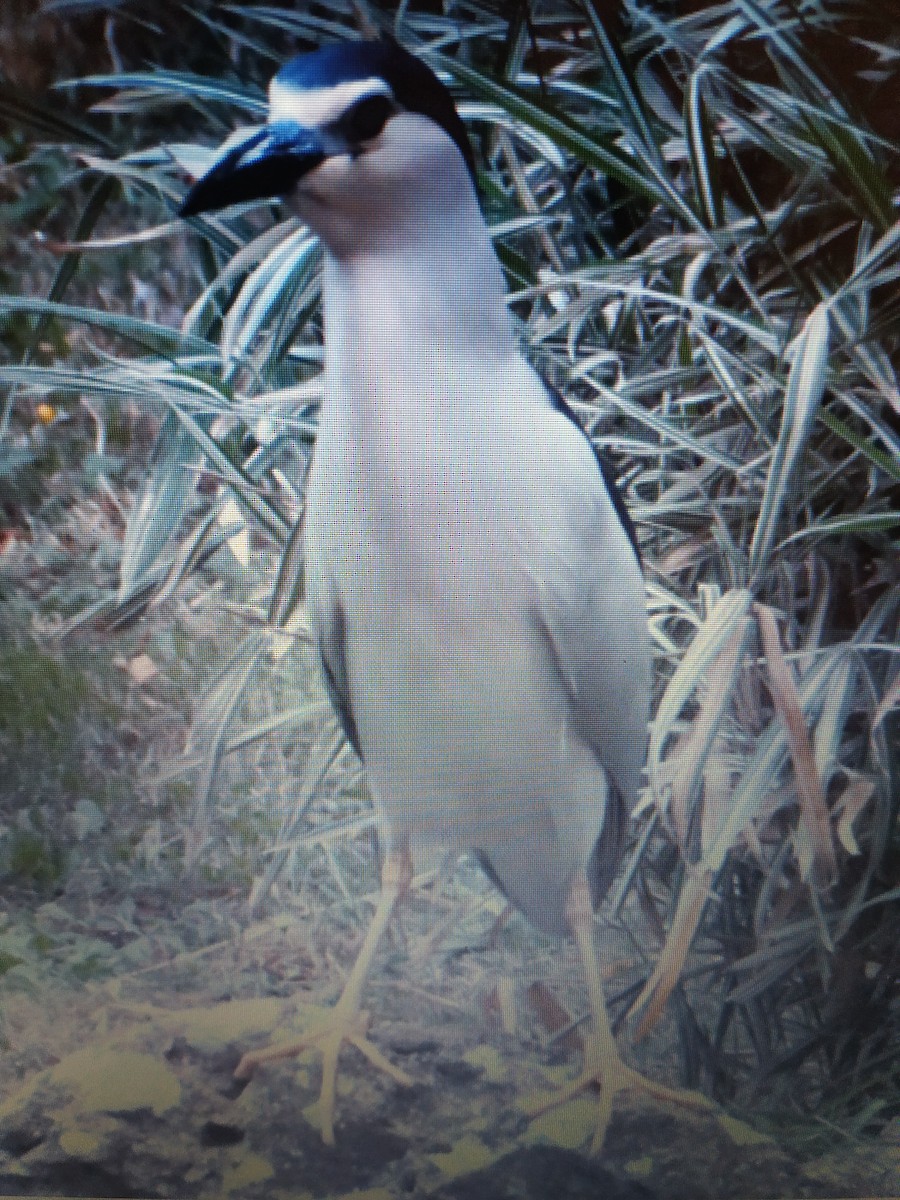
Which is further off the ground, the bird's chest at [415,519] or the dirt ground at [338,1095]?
the bird's chest at [415,519]

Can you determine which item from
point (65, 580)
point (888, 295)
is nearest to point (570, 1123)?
point (65, 580)

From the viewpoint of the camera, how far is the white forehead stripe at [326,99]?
0.99 meters

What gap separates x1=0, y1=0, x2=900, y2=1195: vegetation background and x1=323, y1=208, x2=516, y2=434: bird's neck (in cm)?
3

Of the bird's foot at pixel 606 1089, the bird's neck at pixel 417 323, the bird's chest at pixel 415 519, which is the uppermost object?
the bird's neck at pixel 417 323

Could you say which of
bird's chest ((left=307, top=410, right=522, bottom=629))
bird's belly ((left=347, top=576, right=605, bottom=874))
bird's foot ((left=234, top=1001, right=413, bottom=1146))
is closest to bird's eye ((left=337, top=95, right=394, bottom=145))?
bird's chest ((left=307, top=410, right=522, bottom=629))

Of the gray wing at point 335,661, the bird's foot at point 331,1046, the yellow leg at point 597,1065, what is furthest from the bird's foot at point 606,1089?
the gray wing at point 335,661

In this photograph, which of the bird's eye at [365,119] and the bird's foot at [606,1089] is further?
the bird's foot at [606,1089]

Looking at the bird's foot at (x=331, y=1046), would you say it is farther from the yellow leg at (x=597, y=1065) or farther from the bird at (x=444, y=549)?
the yellow leg at (x=597, y=1065)

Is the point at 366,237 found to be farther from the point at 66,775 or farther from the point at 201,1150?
the point at 201,1150

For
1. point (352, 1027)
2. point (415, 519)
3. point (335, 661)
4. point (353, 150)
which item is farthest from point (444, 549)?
point (352, 1027)

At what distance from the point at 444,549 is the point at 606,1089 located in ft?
1.76

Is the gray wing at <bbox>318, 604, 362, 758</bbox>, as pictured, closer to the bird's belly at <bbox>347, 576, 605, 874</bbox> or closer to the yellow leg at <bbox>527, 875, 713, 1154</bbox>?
the bird's belly at <bbox>347, 576, 605, 874</bbox>

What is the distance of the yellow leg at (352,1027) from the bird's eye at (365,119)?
2.08 feet

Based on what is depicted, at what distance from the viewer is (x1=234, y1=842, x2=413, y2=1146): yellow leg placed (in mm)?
1105
